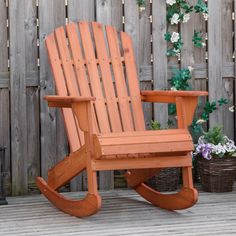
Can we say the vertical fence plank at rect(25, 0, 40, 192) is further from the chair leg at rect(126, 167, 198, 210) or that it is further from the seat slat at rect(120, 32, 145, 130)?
the chair leg at rect(126, 167, 198, 210)

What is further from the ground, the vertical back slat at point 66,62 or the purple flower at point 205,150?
the vertical back slat at point 66,62

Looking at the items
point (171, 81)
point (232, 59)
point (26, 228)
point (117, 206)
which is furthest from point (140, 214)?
point (232, 59)

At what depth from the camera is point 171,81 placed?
4527mm

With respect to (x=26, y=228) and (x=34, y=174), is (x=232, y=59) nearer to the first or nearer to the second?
→ (x=34, y=174)

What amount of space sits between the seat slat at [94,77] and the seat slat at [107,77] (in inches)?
1.4

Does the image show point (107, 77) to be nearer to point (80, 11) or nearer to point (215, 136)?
point (80, 11)

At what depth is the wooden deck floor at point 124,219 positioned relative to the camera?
3.24 metres

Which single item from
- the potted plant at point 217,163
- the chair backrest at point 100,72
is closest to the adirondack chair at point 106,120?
the chair backrest at point 100,72

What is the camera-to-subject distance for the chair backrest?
398 cm

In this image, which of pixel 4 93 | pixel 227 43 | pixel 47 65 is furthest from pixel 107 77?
pixel 227 43

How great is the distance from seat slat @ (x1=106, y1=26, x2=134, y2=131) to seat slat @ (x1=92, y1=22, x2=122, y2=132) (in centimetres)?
3

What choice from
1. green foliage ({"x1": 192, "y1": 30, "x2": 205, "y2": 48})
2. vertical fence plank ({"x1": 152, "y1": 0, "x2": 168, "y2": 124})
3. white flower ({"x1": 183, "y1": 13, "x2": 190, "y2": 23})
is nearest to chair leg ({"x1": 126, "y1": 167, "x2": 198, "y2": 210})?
vertical fence plank ({"x1": 152, "y1": 0, "x2": 168, "y2": 124})

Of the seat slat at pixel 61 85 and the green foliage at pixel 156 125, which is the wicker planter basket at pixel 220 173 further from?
the seat slat at pixel 61 85

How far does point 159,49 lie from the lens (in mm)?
4504
